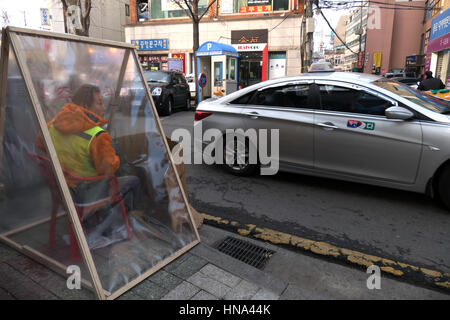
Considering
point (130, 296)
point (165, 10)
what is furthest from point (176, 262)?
point (165, 10)

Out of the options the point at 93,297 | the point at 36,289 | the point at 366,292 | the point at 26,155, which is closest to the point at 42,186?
the point at 26,155

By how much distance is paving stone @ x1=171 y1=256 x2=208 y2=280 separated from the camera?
2582 millimetres

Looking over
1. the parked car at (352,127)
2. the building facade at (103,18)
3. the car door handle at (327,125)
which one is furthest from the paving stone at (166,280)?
the building facade at (103,18)

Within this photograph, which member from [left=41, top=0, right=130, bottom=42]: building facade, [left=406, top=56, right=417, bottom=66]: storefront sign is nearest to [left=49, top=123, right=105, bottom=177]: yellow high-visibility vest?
[left=41, top=0, right=130, bottom=42]: building facade

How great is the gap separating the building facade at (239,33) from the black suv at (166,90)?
755 centimetres

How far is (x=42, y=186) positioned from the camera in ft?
8.21

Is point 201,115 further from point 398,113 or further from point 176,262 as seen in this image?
point 176,262

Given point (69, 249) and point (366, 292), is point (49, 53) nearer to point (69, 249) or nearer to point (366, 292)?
point (69, 249)

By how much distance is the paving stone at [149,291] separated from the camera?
7.61 ft

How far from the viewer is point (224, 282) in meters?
2.49

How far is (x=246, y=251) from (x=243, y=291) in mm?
728

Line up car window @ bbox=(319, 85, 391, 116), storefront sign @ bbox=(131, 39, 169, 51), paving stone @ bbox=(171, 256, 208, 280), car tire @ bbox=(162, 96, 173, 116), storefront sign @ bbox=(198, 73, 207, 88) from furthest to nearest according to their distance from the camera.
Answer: storefront sign @ bbox=(131, 39, 169, 51) → storefront sign @ bbox=(198, 73, 207, 88) → car tire @ bbox=(162, 96, 173, 116) → car window @ bbox=(319, 85, 391, 116) → paving stone @ bbox=(171, 256, 208, 280)

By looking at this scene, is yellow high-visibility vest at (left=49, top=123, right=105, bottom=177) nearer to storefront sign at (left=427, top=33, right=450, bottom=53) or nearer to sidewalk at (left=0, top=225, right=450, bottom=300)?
sidewalk at (left=0, top=225, right=450, bottom=300)

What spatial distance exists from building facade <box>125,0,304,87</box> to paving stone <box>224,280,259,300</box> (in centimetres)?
1849
